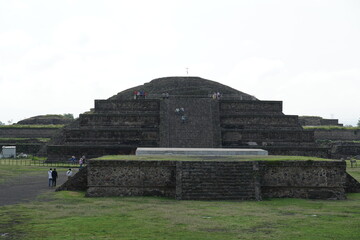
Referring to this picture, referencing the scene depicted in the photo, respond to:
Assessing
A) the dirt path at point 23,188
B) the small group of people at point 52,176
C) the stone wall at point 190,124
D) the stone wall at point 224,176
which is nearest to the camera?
the dirt path at point 23,188

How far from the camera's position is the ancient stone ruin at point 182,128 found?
32.0 m

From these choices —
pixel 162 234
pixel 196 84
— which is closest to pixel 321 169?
pixel 162 234

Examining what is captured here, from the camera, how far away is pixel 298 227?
447 inches

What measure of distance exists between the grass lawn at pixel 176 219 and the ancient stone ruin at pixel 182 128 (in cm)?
1544

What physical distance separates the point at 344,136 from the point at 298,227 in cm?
4003

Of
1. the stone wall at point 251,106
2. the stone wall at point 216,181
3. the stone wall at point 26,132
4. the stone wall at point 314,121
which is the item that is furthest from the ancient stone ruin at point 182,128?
the stone wall at point 314,121

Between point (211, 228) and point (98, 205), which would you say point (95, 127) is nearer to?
point (98, 205)

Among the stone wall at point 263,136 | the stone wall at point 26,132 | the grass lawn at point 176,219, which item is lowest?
the grass lawn at point 176,219

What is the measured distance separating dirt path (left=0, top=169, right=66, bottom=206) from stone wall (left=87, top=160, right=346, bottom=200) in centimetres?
243

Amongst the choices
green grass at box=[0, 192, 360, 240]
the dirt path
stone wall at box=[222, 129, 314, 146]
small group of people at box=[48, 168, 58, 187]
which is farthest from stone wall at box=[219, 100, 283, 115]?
green grass at box=[0, 192, 360, 240]

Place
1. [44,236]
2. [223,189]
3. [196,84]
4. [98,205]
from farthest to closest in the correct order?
[196,84], [223,189], [98,205], [44,236]

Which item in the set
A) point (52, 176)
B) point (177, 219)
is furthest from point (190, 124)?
point (177, 219)

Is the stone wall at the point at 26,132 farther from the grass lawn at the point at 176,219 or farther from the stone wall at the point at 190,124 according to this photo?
the grass lawn at the point at 176,219

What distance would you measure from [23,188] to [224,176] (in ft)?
27.9
